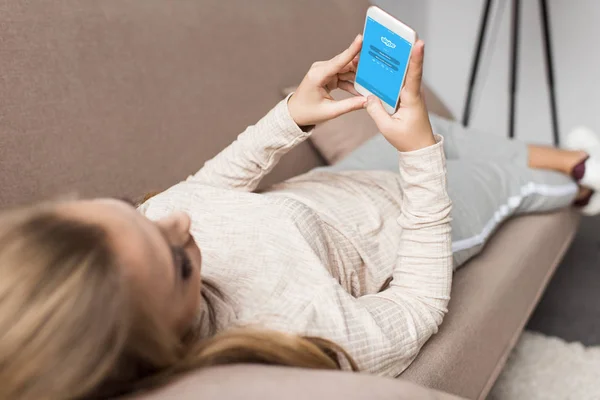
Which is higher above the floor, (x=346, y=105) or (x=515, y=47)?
(x=346, y=105)

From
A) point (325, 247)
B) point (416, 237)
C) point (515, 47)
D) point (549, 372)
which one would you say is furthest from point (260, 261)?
point (515, 47)

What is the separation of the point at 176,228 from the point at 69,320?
0.66ft

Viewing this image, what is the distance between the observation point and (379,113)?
0.88 m

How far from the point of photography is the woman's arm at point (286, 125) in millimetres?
977

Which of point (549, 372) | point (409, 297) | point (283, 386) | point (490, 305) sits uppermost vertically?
point (283, 386)

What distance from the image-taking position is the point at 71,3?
1.15 m

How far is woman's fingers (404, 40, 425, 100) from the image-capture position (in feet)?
2.69

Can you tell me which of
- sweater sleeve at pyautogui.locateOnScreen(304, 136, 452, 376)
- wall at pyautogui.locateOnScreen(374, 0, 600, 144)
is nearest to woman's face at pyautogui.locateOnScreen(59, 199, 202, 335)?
sweater sleeve at pyautogui.locateOnScreen(304, 136, 452, 376)

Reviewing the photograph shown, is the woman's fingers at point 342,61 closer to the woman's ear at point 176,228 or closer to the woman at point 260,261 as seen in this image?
the woman at point 260,261

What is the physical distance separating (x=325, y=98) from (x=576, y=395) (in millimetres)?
832

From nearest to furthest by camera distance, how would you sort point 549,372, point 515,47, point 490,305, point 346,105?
point 346,105 → point 490,305 → point 549,372 → point 515,47

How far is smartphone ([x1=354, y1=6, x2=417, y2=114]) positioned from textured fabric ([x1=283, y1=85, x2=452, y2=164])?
21.3 inches

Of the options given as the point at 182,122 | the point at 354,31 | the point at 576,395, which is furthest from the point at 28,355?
the point at 354,31

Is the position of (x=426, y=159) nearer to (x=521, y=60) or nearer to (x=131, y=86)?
(x=131, y=86)
